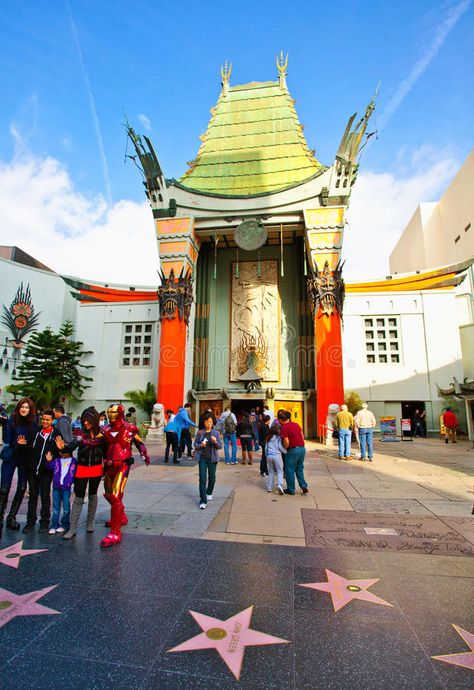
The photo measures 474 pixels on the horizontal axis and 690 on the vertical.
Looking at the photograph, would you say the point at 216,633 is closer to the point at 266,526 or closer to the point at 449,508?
the point at 266,526

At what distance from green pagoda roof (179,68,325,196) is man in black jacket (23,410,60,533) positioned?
20547mm

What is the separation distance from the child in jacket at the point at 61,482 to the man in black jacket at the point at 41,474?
9 centimetres

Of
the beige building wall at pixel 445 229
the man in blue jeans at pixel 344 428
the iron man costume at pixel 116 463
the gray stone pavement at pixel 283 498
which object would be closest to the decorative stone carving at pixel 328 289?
the man in blue jeans at pixel 344 428

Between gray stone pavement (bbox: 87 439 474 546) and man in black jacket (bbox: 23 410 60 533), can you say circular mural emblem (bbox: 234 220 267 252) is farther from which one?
man in black jacket (bbox: 23 410 60 533)

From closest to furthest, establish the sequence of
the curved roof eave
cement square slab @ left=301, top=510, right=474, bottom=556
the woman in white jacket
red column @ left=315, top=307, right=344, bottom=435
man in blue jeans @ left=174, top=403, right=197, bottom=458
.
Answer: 1. cement square slab @ left=301, top=510, right=474, bottom=556
2. the woman in white jacket
3. man in blue jeans @ left=174, top=403, right=197, bottom=458
4. red column @ left=315, top=307, right=344, bottom=435
5. the curved roof eave

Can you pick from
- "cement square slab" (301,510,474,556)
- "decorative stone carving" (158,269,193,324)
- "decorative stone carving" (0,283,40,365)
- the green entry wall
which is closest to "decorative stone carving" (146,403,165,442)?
the green entry wall

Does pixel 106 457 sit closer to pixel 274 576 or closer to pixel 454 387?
pixel 274 576

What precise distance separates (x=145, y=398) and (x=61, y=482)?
59.1 feet

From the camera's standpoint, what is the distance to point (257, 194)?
73.9 ft

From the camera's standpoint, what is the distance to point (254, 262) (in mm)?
25188

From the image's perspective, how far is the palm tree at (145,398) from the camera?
75.3 ft

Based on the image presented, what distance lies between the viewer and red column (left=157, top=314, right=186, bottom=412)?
69.1ft

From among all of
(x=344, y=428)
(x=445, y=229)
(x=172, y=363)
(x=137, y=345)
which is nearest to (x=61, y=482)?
(x=344, y=428)

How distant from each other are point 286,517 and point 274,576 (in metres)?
2.20
